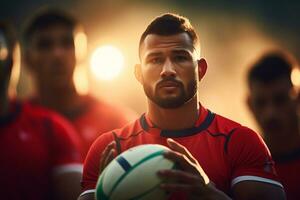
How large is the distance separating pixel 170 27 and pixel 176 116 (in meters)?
0.72

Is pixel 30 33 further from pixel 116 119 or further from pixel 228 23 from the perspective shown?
pixel 228 23

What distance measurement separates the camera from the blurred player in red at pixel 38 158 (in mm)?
8844

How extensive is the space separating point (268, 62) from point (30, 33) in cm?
339

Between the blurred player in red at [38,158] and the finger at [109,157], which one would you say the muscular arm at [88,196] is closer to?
the finger at [109,157]

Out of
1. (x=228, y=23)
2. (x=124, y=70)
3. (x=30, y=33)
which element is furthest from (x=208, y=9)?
(x=30, y=33)

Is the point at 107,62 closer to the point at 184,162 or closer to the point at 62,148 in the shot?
A: the point at 62,148

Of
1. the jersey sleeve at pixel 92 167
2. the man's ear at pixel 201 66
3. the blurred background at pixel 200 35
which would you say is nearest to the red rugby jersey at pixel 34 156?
the jersey sleeve at pixel 92 167

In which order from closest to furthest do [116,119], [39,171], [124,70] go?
[39,171] → [116,119] → [124,70]

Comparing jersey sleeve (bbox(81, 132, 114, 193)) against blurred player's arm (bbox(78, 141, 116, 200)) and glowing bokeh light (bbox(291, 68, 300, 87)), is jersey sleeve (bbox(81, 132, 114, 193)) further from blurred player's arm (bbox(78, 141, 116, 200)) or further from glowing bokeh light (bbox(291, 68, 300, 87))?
glowing bokeh light (bbox(291, 68, 300, 87))

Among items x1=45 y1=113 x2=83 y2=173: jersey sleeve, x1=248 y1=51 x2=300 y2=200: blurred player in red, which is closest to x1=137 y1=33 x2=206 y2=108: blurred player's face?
x1=45 y1=113 x2=83 y2=173: jersey sleeve

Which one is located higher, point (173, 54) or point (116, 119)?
point (173, 54)

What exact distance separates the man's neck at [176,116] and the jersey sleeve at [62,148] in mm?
2327

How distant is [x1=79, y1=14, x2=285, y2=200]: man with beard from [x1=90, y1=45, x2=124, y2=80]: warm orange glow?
26406 millimetres

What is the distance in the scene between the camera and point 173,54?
6.64 meters
